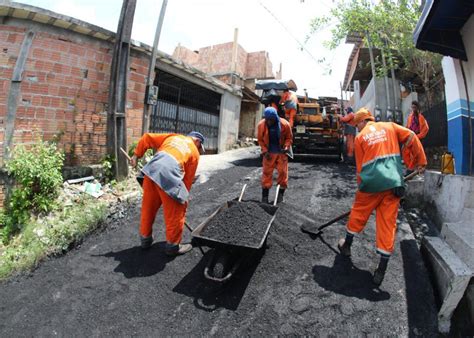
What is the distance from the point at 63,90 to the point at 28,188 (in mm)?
1937

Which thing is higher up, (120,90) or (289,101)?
(289,101)

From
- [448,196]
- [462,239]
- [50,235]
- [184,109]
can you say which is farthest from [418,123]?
[50,235]

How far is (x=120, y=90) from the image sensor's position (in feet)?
19.5

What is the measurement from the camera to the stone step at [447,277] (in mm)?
2512

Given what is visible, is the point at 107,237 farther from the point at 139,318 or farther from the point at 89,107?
the point at 89,107

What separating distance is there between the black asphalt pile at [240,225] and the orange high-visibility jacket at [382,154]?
116 cm

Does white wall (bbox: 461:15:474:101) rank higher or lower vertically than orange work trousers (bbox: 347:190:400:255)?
higher

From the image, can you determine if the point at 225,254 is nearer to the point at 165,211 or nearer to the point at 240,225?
the point at 240,225

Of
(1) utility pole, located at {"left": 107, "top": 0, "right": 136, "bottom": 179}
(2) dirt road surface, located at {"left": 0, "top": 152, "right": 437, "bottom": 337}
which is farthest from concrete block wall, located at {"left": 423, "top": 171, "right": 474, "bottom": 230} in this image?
(1) utility pole, located at {"left": 107, "top": 0, "right": 136, "bottom": 179}

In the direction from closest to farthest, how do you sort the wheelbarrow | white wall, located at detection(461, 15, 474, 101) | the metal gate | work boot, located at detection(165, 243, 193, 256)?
the wheelbarrow → work boot, located at detection(165, 243, 193, 256) → white wall, located at detection(461, 15, 474, 101) → the metal gate

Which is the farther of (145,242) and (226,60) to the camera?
(226,60)

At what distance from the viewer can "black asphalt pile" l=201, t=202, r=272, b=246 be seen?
9.88ft

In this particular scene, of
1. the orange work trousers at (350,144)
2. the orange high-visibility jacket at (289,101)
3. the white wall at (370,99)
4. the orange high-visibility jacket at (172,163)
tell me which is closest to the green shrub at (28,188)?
the orange high-visibility jacket at (172,163)

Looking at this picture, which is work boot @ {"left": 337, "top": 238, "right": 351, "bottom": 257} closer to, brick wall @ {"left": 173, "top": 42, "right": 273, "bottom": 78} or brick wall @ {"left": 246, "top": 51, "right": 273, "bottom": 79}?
brick wall @ {"left": 173, "top": 42, "right": 273, "bottom": 78}
